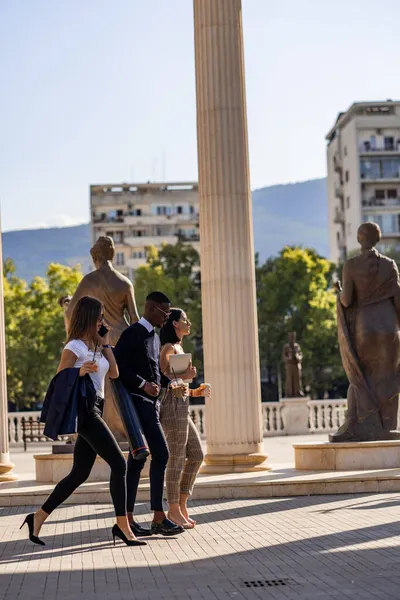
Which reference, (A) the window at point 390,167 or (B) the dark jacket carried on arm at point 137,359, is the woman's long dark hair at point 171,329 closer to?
(B) the dark jacket carried on arm at point 137,359

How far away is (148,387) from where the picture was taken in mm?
12039

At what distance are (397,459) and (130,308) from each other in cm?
419

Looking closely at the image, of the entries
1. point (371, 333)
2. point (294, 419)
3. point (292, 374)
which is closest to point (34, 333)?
point (292, 374)

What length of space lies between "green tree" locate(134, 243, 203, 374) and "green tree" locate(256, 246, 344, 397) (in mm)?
3533

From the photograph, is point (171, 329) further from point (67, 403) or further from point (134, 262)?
point (134, 262)

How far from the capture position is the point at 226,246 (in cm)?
1830

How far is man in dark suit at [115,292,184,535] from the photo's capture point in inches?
478

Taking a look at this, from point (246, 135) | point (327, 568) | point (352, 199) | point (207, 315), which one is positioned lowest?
point (327, 568)

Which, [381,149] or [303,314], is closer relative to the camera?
[303,314]

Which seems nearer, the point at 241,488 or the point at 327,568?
the point at 327,568

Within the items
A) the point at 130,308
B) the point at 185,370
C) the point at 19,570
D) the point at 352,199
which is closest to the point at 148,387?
the point at 185,370

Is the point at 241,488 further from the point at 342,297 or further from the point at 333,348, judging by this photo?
the point at 333,348

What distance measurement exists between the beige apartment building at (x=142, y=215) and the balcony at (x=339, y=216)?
2109 cm

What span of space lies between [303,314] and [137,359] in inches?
2160
